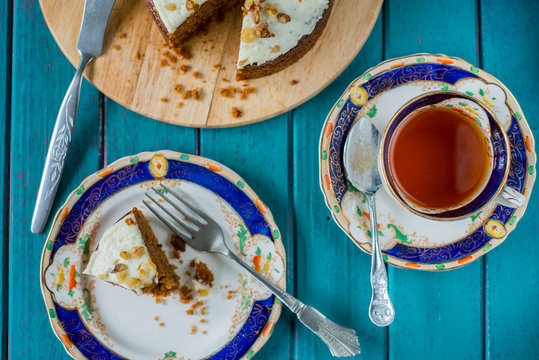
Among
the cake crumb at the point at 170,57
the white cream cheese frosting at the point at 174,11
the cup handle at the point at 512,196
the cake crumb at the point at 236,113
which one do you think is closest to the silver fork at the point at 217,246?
the cake crumb at the point at 236,113

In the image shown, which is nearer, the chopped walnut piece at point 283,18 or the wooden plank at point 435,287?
the chopped walnut piece at point 283,18

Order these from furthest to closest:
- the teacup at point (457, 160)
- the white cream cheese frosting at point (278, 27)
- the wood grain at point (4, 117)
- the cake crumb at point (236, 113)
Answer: the wood grain at point (4, 117), the cake crumb at point (236, 113), the white cream cheese frosting at point (278, 27), the teacup at point (457, 160)

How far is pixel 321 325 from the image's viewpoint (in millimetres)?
1506

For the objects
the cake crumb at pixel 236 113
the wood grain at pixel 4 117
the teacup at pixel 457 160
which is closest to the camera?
the teacup at pixel 457 160

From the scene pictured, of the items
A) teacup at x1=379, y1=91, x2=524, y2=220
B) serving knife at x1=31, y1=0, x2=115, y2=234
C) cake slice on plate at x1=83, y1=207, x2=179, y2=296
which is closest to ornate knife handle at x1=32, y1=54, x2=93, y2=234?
serving knife at x1=31, y1=0, x2=115, y2=234

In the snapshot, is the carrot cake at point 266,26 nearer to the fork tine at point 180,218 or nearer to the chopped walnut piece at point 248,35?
the chopped walnut piece at point 248,35

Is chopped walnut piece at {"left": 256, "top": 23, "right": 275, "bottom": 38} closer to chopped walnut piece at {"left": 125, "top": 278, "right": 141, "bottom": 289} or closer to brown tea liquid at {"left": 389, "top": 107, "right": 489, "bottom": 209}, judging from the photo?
brown tea liquid at {"left": 389, "top": 107, "right": 489, "bottom": 209}

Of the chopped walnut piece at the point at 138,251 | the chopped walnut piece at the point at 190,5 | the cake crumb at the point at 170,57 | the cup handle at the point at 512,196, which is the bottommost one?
the chopped walnut piece at the point at 138,251

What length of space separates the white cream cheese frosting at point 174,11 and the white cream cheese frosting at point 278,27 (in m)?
0.18

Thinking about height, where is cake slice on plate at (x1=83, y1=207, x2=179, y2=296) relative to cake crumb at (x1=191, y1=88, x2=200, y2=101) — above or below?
below

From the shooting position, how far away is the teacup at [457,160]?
4.31 feet

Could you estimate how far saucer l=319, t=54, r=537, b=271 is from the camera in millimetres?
1441

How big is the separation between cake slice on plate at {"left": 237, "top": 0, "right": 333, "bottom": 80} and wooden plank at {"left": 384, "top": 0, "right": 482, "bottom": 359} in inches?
13.1

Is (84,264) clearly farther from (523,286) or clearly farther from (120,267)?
(523,286)
